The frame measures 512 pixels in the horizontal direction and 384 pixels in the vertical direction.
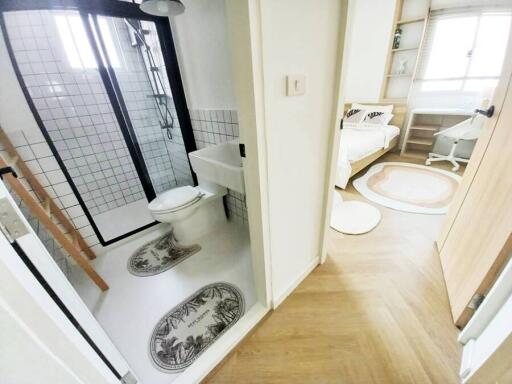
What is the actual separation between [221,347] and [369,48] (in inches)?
194

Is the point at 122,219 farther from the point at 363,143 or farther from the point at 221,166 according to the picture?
the point at 363,143

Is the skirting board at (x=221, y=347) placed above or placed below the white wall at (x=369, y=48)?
below

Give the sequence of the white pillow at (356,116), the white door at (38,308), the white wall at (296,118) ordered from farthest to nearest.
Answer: the white pillow at (356,116), the white wall at (296,118), the white door at (38,308)

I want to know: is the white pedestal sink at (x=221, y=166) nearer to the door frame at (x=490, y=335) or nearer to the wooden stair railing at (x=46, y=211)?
the wooden stair railing at (x=46, y=211)

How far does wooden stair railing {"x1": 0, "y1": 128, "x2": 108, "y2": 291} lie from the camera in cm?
114

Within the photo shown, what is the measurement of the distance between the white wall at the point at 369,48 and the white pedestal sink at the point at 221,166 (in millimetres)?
2906

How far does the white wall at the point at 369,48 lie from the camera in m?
3.56

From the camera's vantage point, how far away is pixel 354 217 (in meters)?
2.14

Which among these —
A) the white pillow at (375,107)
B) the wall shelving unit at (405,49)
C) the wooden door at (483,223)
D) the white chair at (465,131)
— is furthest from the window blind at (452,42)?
the wooden door at (483,223)

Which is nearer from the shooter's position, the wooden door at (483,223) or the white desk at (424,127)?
the wooden door at (483,223)

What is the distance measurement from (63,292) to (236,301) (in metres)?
1.02

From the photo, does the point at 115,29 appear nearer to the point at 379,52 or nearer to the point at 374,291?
the point at 374,291

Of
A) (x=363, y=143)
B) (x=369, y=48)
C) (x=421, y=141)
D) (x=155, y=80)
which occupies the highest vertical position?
(x=369, y=48)

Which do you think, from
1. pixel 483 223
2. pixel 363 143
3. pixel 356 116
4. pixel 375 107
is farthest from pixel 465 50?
pixel 483 223
